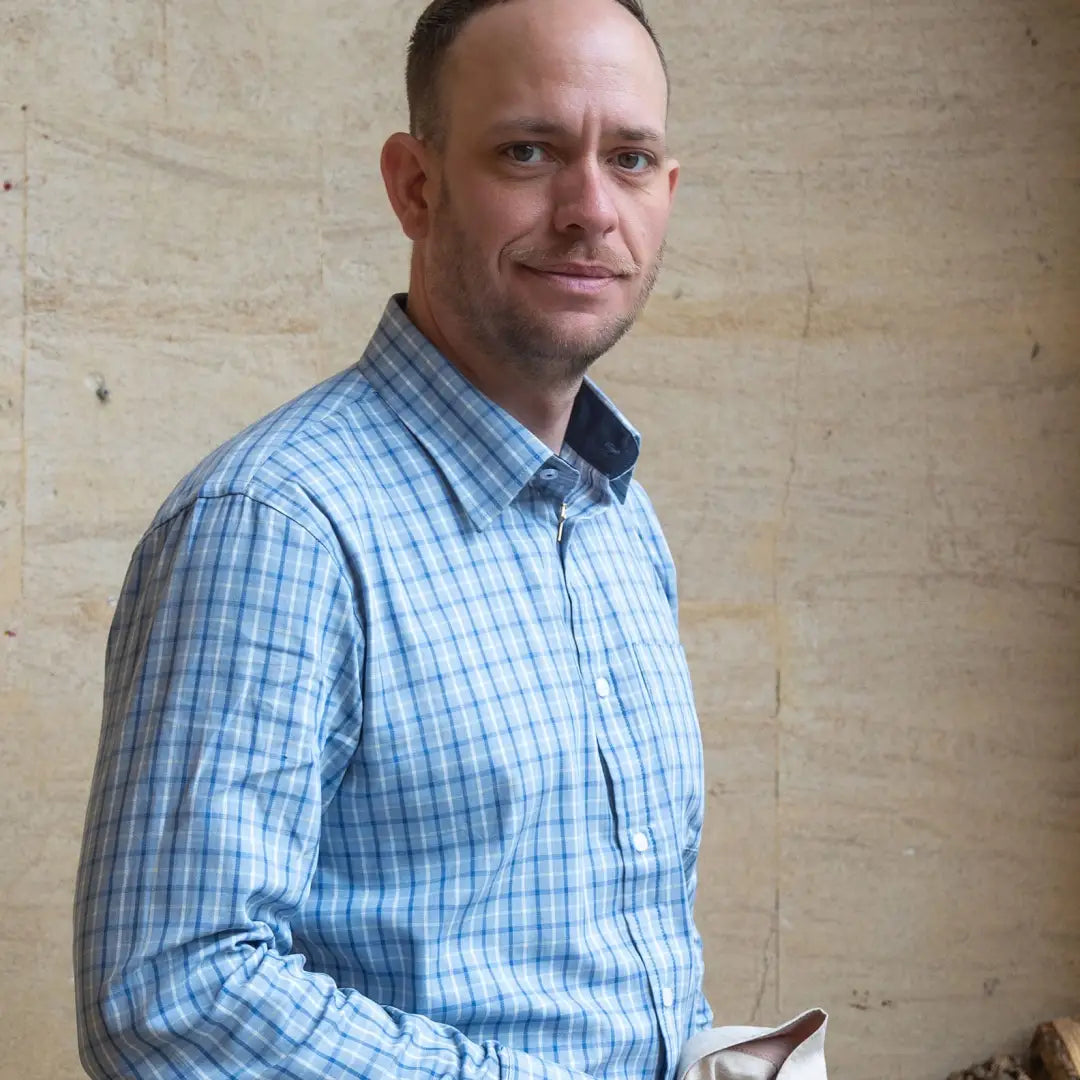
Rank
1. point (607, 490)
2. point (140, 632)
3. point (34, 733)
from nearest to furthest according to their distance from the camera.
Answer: point (140, 632) < point (607, 490) < point (34, 733)

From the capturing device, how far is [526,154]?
51.1 inches

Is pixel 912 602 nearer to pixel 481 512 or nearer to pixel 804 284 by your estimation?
pixel 804 284

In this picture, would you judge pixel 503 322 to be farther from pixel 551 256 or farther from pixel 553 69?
pixel 553 69

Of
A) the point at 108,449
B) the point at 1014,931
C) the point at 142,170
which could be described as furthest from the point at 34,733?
the point at 1014,931

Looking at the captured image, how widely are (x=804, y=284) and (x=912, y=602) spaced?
1.88 feet

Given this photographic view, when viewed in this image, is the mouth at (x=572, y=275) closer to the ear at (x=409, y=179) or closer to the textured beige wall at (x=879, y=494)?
the ear at (x=409, y=179)

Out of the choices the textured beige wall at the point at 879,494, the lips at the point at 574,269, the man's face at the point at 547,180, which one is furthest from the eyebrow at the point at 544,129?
the textured beige wall at the point at 879,494

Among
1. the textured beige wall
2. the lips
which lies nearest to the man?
the lips

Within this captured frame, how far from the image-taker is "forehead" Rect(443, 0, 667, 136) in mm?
1287

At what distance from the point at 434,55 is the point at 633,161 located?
21cm

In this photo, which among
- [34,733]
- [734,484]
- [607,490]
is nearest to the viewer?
[607,490]

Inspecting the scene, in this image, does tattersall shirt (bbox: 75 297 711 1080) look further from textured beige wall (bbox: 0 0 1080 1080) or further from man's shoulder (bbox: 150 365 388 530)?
textured beige wall (bbox: 0 0 1080 1080)

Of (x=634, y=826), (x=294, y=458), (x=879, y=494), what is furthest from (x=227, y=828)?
(x=879, y=494)

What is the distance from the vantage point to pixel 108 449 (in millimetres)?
2262
